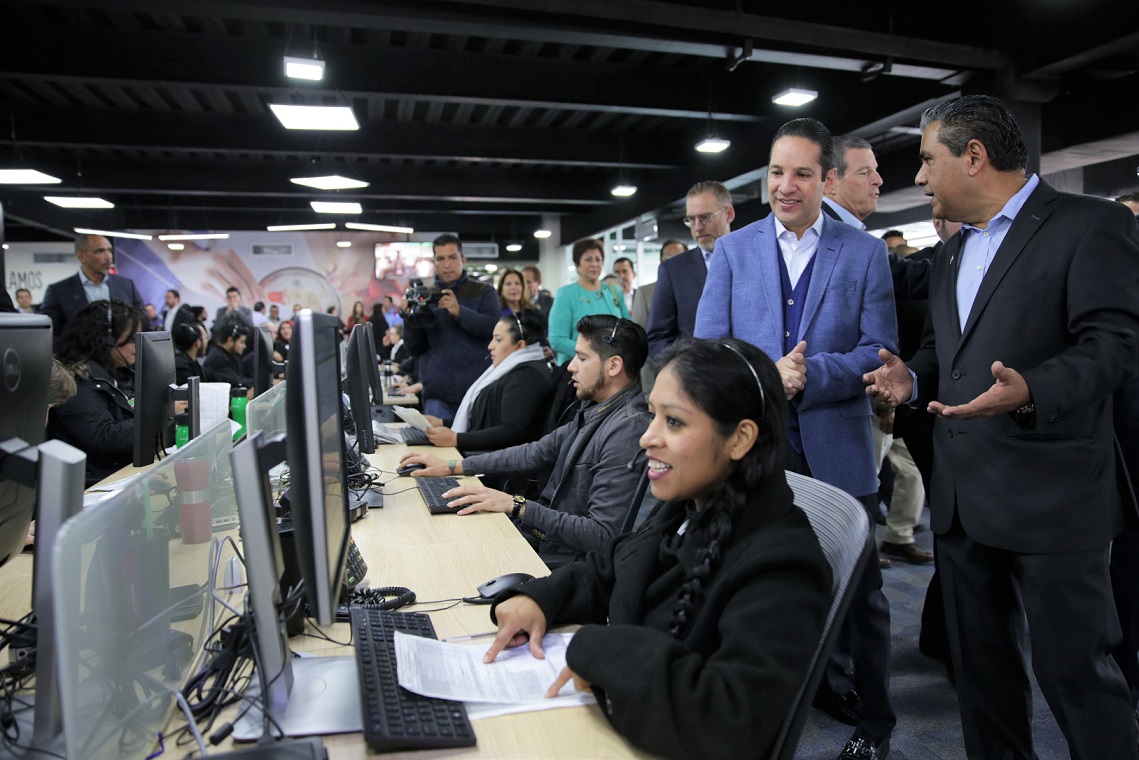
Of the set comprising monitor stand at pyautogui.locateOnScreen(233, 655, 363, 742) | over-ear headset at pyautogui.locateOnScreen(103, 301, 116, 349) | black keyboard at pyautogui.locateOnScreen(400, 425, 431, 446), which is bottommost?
monitor stand at pyautogui.locateOnScreen(233, 655, 363, 742)

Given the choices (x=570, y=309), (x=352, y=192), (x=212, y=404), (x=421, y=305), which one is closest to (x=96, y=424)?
(x=212, y=404)

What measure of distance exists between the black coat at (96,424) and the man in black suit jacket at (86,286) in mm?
2248

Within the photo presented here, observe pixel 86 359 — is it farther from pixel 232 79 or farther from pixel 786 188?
pixel 232 79

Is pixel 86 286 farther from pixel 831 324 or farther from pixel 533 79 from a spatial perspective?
pixel 831 324

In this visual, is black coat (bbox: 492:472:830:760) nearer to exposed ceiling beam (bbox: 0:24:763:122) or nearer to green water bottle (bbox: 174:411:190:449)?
green water bottle (bbox: 174:411:190:449)

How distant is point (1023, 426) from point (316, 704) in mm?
1448

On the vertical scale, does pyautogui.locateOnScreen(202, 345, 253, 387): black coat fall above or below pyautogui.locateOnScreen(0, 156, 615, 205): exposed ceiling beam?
below

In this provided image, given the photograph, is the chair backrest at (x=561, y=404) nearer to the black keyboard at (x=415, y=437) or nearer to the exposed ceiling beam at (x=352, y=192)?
the black keyboard at (x=415, y=437)

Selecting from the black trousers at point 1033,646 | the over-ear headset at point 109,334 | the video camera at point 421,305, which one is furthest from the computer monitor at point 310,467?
the video camera at point 421,305

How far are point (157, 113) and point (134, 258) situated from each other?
28.6 ft

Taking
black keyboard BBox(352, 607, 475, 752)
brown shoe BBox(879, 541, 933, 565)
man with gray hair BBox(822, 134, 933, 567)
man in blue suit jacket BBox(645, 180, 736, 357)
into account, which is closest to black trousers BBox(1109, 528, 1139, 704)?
man with gray hair BBox(822, 134, 933, 567)

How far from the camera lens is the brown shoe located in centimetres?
398

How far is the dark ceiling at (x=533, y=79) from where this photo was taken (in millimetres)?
5246

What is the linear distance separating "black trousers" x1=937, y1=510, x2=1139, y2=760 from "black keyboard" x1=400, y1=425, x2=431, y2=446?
7.28 feet
